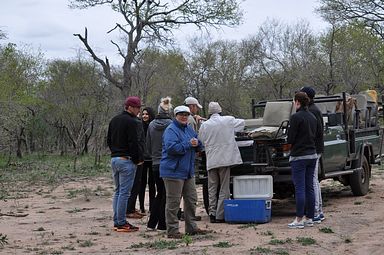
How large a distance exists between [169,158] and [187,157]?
231 millimetres

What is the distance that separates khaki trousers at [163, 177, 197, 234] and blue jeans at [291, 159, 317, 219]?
144 cm

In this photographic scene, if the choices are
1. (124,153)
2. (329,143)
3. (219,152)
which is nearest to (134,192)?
(124,153)

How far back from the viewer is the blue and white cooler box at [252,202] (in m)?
8.88

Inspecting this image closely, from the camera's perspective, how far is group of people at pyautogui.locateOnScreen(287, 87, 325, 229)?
27.5 feet

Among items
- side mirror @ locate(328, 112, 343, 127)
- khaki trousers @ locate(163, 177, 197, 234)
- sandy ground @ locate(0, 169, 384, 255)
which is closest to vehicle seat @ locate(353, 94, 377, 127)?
side mirror @ locate(328, 112, 343, 127)

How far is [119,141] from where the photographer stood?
8.45m

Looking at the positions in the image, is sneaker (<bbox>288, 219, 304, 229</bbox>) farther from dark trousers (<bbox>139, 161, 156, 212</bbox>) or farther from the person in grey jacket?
dark trousers (<bbox>139, 161, 156, 212</bbox>)

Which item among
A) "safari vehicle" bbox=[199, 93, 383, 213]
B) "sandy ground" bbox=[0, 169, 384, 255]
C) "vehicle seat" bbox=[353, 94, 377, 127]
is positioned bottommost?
"sandy ground" bbox=[0, 169, 384, 255]

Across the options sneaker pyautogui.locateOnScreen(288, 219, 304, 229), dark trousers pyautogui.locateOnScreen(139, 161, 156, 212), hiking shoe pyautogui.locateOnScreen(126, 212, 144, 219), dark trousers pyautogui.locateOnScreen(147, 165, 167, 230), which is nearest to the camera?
sneaker pyautogui.locateOnScreen(288, 219, 304, 229)

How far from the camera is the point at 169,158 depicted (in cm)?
783

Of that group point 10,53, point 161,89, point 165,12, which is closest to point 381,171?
point 165,12

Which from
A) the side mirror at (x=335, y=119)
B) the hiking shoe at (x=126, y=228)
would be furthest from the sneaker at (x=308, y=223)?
the side mirror at (x=335, y=119)

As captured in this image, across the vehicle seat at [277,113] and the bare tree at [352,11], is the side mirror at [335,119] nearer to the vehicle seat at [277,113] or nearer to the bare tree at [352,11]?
the vehicle seat at [277,113]

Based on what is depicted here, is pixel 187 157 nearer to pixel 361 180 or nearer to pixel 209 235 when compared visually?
pixel 209 235
